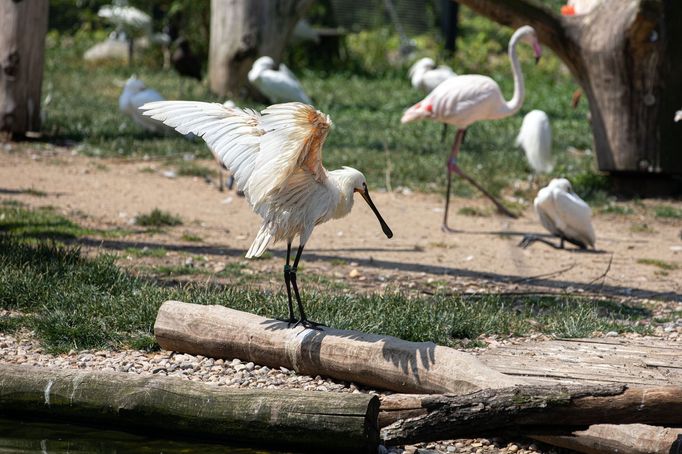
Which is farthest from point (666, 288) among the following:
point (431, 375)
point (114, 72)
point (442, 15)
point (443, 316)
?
point (442, 15)

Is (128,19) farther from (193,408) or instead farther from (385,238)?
(193,408)

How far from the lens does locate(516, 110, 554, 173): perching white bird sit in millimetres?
9688

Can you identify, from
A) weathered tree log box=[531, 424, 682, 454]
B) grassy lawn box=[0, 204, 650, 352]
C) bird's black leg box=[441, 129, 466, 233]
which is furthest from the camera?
bird's black leg box=[441, 129, 466, 233]

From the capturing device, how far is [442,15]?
2006 cm

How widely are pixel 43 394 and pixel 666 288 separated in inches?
175

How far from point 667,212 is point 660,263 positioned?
68.7 inches

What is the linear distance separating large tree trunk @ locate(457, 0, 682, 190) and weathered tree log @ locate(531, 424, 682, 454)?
19.7ft

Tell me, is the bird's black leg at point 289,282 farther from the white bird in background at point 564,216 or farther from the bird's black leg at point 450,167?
the bird's black leg at point 450,167

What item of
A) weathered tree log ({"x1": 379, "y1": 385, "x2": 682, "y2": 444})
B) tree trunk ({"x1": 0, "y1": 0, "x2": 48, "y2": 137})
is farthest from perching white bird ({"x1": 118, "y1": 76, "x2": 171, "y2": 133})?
weathered tree log ({"x1": 379, "y1": 385, "x2": 682, "y2": 444})

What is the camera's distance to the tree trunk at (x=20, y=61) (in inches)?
411

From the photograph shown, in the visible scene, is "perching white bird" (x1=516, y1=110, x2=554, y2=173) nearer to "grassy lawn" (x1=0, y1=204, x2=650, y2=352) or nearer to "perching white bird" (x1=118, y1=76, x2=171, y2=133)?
"grassy lawn" (x1=0, y1=204, x2=650, y2=352)

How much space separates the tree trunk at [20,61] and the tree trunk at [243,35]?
11.6 ft

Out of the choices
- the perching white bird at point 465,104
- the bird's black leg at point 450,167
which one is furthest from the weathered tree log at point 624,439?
the perching white bird at point 465,104

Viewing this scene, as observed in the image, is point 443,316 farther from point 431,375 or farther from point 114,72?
point 114,72
